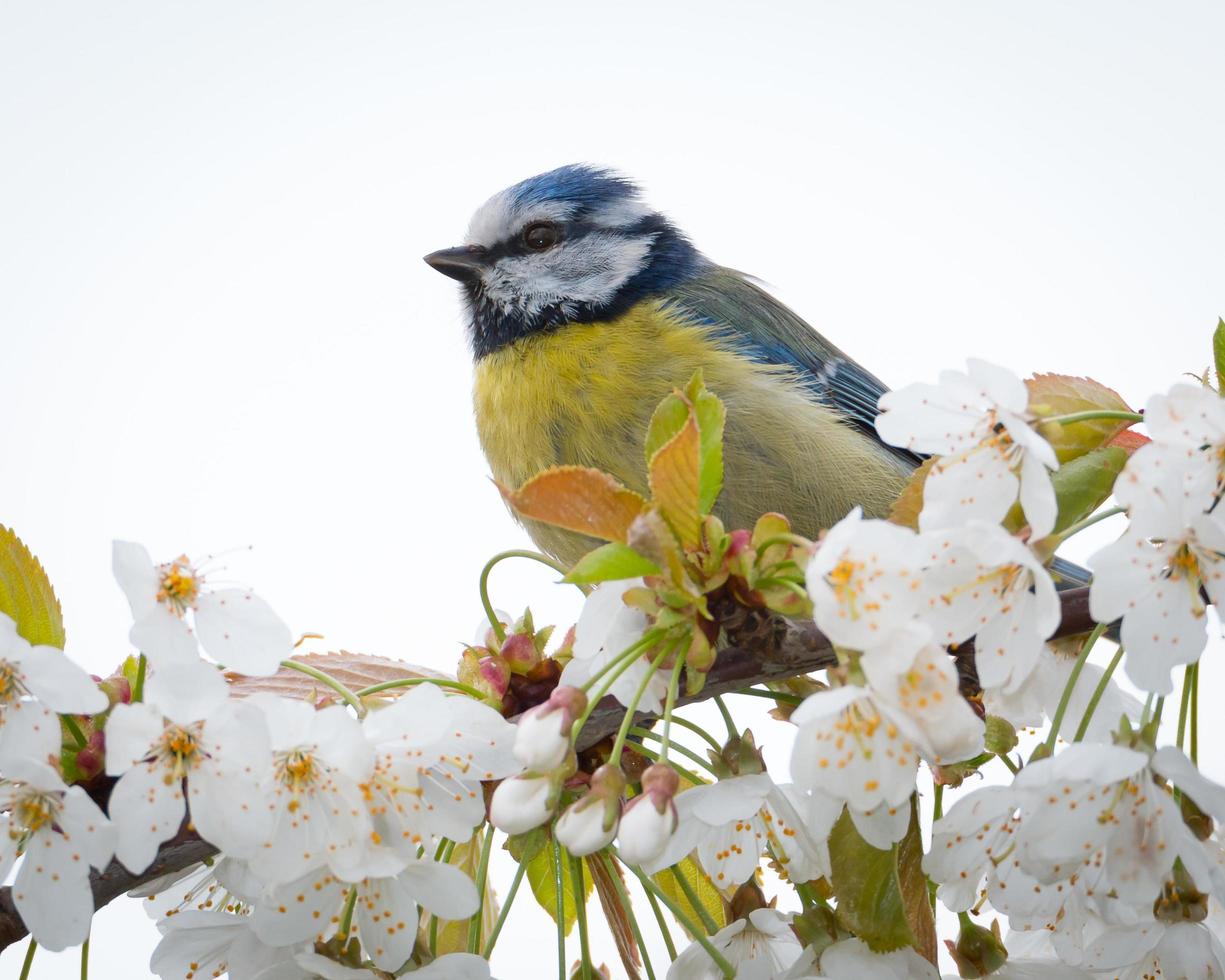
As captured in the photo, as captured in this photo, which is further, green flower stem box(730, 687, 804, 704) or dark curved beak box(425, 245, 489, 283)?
dark curved beak box(425, 245, 489, 283)

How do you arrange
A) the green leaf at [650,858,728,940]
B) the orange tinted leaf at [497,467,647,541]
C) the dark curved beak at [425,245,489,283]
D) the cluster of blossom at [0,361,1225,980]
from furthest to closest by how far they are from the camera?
the dark curved beak at [425,245,489,283]
the green leaf at [650,858,728,940]
the orange tinted leaf at [497,467,647,541]
the cluster of blossom at [0,361,1225,980]

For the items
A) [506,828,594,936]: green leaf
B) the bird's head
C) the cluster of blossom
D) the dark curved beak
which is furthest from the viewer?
the dark curved beak

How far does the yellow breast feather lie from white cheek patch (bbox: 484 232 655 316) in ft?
0.45

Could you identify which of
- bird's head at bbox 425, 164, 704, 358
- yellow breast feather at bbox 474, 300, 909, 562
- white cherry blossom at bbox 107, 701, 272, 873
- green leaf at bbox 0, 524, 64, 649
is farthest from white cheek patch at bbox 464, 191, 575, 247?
white cherry blossom at bbox 107, 701, 272, 873

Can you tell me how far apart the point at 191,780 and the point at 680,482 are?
1.53 ft

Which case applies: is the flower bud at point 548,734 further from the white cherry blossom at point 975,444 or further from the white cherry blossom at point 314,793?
the white cherry blossom at point 975,444

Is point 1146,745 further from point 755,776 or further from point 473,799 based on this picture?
point 473,799

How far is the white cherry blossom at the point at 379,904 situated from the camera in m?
1.11

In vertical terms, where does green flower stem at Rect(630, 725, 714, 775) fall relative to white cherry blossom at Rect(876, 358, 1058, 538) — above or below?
below

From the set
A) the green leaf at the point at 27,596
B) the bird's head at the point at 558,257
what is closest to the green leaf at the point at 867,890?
the green leaf at the point at 27,596

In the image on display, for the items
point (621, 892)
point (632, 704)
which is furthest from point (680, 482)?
point (621, 892)

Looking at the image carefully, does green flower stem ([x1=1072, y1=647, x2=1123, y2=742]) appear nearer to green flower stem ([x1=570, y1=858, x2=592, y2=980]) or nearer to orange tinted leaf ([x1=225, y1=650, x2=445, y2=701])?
green flower stem ([x1=570, y1=858, x2=592, y2=980])

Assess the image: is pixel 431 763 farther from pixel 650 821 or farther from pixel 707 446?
pixel 707 446

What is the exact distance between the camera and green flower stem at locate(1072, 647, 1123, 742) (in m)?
1.15
